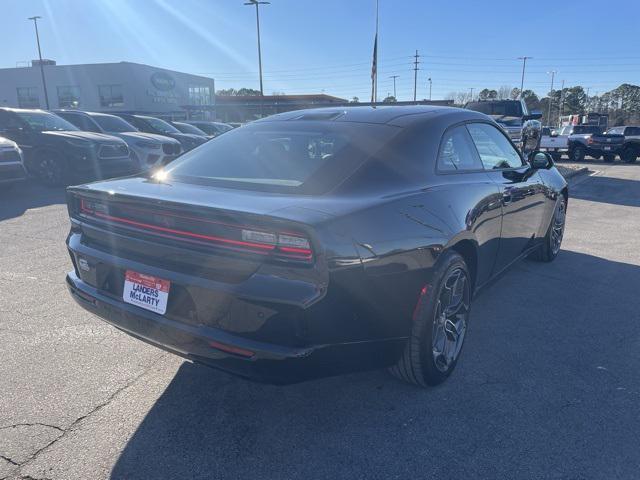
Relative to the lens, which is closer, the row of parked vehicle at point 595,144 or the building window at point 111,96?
the row of parked vehicle at point 595,144

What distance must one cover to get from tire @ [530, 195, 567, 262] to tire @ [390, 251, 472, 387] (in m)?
2.55

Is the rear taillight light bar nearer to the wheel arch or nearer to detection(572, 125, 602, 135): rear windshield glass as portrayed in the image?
the wheel arch

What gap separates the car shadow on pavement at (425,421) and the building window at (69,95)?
4815cm

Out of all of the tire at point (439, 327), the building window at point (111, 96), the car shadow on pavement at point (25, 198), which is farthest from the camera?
the building window at point (111, 96)

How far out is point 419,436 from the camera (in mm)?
2424

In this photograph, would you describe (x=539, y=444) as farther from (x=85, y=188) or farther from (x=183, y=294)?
(x=85, y=188)

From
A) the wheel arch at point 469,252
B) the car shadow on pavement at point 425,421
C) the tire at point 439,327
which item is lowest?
the car shadow on pavement at point 425,421

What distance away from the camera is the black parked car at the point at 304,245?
2.06m

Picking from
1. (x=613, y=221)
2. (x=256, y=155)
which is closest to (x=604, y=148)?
(x=613, y=221)

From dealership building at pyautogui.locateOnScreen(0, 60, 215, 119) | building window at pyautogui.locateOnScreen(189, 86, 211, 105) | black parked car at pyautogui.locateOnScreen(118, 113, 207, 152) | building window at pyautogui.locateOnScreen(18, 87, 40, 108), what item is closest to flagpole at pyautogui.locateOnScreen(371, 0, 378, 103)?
black parked car at pyautogui.locateOnScreen(118, 113, 207, 152)

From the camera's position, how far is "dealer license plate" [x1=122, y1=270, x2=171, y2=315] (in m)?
2.32

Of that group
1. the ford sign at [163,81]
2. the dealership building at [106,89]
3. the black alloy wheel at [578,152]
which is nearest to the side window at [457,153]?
the black alloy wheel at [578,152]

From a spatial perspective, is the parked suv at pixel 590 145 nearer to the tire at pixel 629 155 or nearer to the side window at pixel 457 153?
the tire at pixel 629 155

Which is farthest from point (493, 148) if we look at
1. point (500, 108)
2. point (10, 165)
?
point (500, 108)
